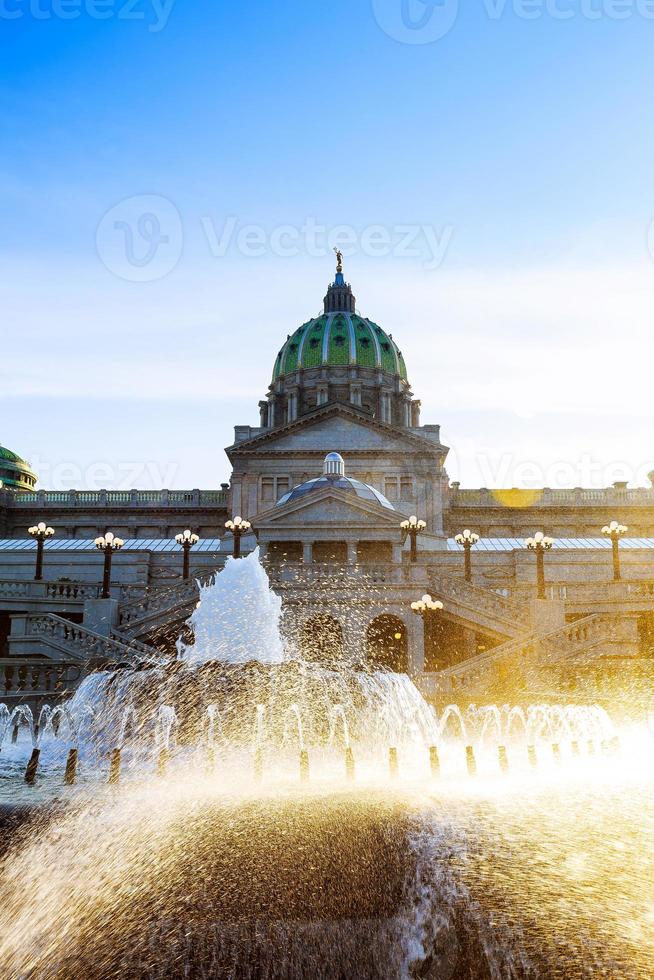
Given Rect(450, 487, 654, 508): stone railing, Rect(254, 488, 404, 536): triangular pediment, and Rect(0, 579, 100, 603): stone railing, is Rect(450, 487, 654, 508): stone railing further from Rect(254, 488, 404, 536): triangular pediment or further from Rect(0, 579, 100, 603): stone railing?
Rect(0, 579, 100, 603): stone railing

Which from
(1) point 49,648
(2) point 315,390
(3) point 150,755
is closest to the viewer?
(3) point 150,755

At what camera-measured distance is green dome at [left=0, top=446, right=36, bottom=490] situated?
9788 centimetres

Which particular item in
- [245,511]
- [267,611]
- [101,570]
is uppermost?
[245,511]

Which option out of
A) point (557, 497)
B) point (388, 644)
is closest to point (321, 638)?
point (388, 644)

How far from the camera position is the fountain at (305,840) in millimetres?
9938

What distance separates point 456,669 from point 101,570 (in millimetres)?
31506

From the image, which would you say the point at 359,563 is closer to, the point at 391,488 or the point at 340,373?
the point at 391,488

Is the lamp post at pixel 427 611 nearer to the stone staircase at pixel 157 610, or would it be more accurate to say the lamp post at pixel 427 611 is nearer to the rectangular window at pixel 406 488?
the stone staircase at pixel 157 610

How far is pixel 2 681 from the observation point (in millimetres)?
27422

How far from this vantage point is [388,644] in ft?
144

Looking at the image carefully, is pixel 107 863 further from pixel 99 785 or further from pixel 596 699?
pixel 596 699

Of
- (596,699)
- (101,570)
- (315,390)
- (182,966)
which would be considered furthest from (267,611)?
(315,390)

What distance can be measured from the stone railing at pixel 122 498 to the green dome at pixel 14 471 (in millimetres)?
18867

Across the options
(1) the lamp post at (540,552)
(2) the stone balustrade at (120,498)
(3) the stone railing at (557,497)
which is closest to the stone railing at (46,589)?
(1) the lamp post at (540,552)
